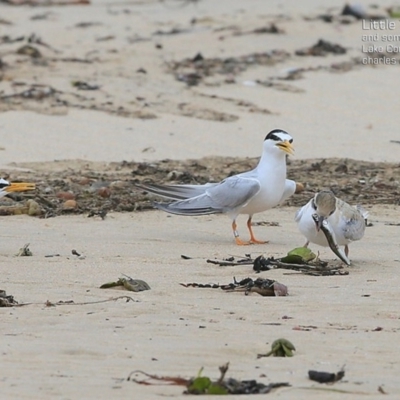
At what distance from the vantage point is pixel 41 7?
18.7 meters

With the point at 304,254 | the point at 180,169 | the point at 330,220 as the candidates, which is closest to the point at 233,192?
the point at 330,220

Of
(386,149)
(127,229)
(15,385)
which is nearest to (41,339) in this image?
(15,385)

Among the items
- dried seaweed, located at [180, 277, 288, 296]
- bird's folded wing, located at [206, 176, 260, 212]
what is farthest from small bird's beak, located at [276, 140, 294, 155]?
dried seaweed, located at [180, 277, 288, 296]

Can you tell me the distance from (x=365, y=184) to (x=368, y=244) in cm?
180

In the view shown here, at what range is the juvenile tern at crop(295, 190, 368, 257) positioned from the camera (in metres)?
6.39

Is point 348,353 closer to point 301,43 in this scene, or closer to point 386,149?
point 386,149

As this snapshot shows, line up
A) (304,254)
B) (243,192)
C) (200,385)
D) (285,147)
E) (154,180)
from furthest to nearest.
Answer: (154,180) → (285,147) → (243,192) → (304,254) → (200,385)

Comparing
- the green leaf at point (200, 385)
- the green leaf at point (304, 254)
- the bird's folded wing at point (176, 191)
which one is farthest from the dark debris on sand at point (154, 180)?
the green leaf at point (200, 385)

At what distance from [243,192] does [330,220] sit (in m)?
1.37

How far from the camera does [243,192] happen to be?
7750 mm

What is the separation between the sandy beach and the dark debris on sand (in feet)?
0.12

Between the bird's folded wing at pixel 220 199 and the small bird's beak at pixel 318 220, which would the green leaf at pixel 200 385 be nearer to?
the small bird's beak at pixel 318 220

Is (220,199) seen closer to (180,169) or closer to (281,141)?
(281,141)

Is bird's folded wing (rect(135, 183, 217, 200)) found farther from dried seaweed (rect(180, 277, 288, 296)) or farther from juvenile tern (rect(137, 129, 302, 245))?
dried seaweed (rect(180, 277, 288, 296))
